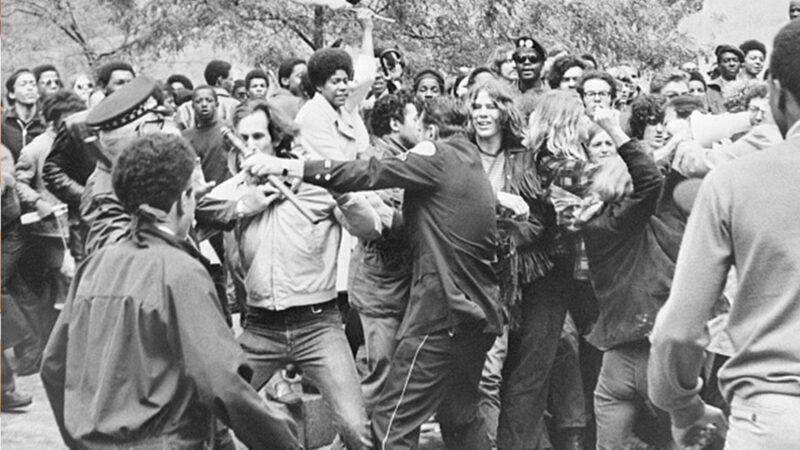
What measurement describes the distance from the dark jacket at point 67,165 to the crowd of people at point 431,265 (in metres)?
0.02

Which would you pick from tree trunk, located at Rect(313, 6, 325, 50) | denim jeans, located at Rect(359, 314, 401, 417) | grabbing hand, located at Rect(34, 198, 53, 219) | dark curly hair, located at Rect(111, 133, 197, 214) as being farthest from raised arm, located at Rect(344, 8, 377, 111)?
tree trunk, located at Rect(313, 6, 325, 50)

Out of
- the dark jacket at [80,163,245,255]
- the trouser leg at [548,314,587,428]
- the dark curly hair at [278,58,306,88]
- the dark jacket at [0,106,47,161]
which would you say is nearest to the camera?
the dark jacket at [80,163,245,255]

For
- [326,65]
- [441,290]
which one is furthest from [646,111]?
[441,290]

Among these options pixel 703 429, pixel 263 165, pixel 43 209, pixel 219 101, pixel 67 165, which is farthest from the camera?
pixel 219 101

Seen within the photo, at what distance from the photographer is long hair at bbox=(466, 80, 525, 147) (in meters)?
6.52

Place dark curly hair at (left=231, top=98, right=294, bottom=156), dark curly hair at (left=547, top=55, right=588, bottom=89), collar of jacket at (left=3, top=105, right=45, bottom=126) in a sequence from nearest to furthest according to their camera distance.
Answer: dark curly hair at (left=231, top=98, right=294, bottom=156) < dark curly hair at (left=547, top=55, right=588, bottom=89) < collar of jacket at (left=3, top=105, right=45, bottom=126)

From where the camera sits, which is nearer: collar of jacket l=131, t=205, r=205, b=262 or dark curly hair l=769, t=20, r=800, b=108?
dark curly hair l=769, t=20, r=800, b=108

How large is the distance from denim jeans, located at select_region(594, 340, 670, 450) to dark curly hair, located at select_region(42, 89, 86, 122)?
4.10 metres

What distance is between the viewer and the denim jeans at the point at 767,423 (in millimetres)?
3145

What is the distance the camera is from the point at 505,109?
258 inches

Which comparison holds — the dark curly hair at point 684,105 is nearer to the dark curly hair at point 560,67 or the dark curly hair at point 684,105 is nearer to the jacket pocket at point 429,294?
the dark curly hair at point 560,67

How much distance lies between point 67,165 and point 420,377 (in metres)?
3.00

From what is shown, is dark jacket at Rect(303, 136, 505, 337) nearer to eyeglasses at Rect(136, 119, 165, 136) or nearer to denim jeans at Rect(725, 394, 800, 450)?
Answer: eyeglasses at Rect(136, 119, 165, 136)

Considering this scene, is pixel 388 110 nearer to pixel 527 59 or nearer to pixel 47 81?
pixel 527 59
